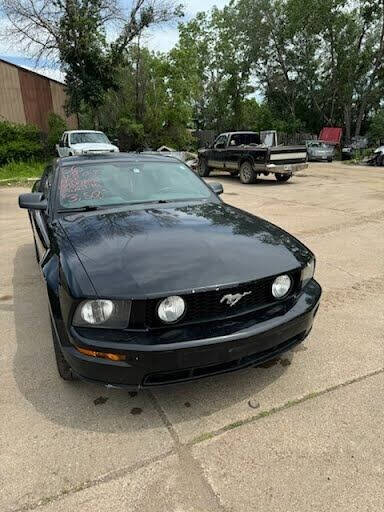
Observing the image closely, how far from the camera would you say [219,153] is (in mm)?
15133

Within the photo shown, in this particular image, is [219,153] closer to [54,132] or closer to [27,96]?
[54,132]

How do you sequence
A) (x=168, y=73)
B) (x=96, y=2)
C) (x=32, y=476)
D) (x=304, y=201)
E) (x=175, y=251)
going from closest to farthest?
(x=32, y=476)
(x=175, y=251)
(x=304, y=201)
(x=96, y=2)
(x=168, y=73)

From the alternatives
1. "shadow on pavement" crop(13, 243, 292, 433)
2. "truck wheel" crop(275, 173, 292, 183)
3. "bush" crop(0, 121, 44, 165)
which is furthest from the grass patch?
"shadow on pavement" crop(13, 243, 292, 433)

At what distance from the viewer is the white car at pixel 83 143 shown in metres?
16.0

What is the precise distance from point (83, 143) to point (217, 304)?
1601 cm

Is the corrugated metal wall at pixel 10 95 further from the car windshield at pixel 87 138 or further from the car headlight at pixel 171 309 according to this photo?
the car headlight at pixel 171 309

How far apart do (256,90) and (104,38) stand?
1961 cm

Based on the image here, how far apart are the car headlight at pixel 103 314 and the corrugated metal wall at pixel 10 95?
896 inches

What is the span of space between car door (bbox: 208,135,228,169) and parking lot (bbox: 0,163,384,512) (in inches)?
480

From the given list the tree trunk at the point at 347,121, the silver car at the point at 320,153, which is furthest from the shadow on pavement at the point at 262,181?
the tree trunk at the point at 347,121

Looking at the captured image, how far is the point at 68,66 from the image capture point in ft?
71.2

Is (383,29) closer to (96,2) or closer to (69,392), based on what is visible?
(96,2)

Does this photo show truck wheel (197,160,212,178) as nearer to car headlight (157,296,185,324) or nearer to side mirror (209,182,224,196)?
side mirror (209,182,224,196)

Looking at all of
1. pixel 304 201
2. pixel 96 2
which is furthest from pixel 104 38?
pixel 304 201
